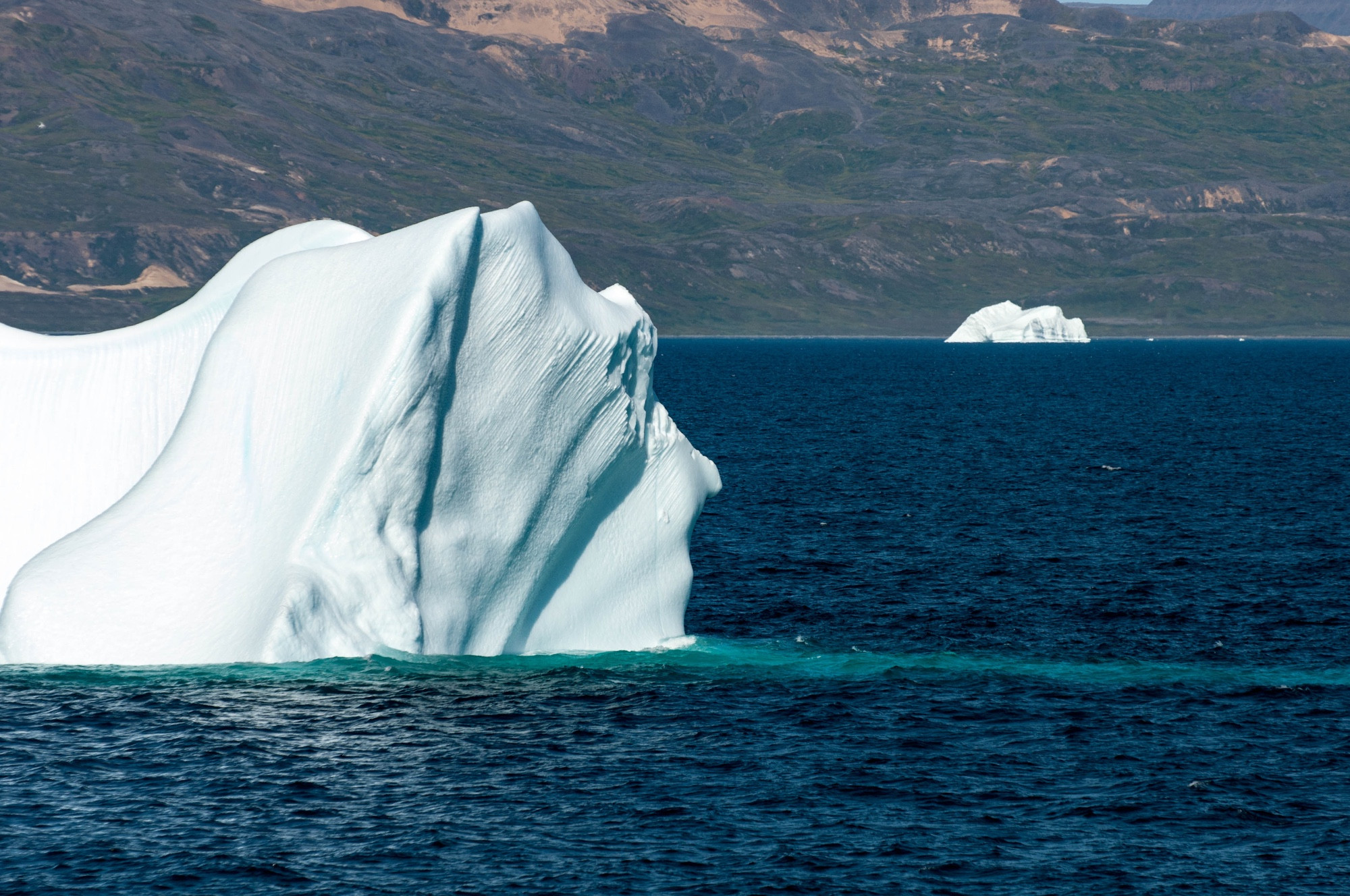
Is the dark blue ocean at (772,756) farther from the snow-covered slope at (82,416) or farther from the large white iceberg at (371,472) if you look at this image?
the snow-covered slope at (82,416)

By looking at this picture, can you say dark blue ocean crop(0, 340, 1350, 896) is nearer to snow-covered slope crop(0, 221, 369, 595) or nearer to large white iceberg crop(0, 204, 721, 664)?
large white iceberg crop(0, 204, 721, 664)

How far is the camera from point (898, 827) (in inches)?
1019

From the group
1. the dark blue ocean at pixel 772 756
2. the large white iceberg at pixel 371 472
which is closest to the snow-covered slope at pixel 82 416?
the large white iceberg at pixel 371 472

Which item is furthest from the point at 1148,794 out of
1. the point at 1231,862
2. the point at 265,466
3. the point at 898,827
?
the point at 265,466

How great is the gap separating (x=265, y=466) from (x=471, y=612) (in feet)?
18.0

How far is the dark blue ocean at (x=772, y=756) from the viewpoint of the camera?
77.8 ft

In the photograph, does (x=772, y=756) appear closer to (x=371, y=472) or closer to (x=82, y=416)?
(x=371, y=472)

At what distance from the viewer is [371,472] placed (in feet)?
101

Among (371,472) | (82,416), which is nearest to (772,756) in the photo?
(371,472)

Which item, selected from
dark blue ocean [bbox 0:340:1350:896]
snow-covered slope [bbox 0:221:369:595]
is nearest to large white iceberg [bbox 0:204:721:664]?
snow-covered slope [bbox 0:221:369:595]

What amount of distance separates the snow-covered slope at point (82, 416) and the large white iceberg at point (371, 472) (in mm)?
522

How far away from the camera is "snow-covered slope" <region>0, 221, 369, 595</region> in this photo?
35.7m

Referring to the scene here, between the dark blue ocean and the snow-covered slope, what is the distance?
4980 millimetres

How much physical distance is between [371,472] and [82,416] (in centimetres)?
971
